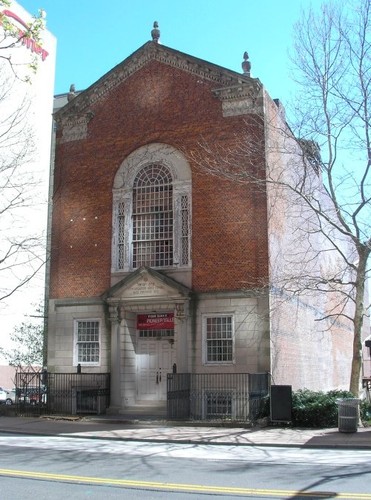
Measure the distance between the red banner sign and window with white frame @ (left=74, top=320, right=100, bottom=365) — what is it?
1.75m

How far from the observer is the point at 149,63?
85.0 feet

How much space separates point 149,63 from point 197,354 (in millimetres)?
12534

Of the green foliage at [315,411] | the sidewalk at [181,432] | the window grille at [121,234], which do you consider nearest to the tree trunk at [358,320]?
the green foliage at [315,411]

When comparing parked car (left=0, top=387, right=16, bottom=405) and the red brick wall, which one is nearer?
the red brick wall

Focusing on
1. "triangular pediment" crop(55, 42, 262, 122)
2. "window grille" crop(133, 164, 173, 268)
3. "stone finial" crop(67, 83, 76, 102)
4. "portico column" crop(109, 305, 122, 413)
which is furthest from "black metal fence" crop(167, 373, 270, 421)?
"stone finial" crop(67, 83, 76, 102)

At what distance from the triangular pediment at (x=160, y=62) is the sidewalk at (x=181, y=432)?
12.6 meters

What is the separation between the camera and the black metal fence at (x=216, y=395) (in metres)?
20.3

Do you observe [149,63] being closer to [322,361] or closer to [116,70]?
[116,70]

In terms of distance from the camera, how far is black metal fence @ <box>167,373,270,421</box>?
20.3 meters

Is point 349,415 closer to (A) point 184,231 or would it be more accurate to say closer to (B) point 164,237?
(A) point 184,231

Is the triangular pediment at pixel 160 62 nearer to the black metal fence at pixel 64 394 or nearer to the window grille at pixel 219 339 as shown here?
the window grille at pixel 219 339

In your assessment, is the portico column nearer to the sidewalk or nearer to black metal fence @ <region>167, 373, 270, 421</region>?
the sidewalk

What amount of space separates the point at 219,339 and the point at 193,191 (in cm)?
588

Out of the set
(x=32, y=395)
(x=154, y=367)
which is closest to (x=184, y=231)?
(x=154, y=367)
